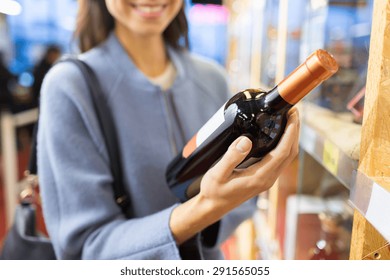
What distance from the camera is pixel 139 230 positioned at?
824mm

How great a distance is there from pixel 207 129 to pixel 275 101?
127 mm

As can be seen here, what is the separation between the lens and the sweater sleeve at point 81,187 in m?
0.82

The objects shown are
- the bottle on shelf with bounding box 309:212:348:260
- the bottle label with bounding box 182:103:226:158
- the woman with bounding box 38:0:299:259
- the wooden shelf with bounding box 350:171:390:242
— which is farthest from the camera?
the bottle on shelf with bounding box 309:212:348:260

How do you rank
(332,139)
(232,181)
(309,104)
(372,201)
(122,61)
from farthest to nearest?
(309,104)
(122,61)
(332,139)
(232,181)
(372,201)

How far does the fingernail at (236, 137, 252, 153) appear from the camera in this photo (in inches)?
24.8

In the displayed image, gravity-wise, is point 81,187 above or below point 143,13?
below

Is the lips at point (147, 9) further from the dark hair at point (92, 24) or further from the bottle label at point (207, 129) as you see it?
the bottle label at point (207, 129)

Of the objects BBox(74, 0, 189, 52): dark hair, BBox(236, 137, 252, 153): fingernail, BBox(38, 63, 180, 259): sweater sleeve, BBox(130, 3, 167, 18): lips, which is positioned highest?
BBox(130, 3, 167, 18): lips

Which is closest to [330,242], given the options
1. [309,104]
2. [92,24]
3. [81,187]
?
[309,104]

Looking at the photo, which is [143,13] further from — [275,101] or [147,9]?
Result: [275,101]

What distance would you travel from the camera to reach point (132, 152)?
2.93ft

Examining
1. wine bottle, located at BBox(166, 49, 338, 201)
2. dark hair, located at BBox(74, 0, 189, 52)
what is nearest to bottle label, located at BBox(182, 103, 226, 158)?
wine bottle, located at BBox(166, 49, 338, 201)

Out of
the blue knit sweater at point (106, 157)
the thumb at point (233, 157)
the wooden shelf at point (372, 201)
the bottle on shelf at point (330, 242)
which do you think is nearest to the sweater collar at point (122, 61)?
the blue knit sweater at point (106, 157)

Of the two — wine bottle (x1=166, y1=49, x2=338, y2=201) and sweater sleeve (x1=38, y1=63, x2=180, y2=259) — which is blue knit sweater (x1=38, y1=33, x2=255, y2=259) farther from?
wine bottle (x1=166, y1=49, x2=338, y2=201)
